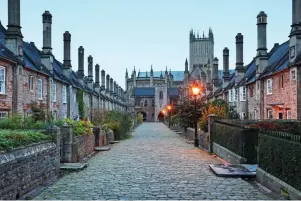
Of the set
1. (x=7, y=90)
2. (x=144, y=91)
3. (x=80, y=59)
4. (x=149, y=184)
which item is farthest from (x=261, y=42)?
(x=144, y=91)

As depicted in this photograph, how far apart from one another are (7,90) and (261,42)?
919 inches

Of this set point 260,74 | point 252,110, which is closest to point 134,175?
point 260,74

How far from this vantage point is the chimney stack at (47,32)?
32.9 meters

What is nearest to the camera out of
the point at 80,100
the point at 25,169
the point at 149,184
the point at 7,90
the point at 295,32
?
the point at 25,169

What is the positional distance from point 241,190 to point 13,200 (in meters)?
6.23

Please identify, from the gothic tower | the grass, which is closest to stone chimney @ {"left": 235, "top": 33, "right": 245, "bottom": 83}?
the grass

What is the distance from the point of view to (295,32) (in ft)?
84.2

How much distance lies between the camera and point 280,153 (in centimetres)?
973

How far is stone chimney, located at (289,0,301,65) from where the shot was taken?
2508 centimetres

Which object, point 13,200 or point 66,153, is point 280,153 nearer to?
point 13,200

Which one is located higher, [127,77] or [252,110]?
[127,77]

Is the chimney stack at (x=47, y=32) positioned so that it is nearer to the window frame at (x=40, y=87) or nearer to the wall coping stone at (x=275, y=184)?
the window frame at (x=40, y=87)

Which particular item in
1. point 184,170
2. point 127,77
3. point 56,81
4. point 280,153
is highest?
point 127,77

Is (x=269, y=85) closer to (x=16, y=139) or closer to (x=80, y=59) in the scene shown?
(x=16, y=139)
